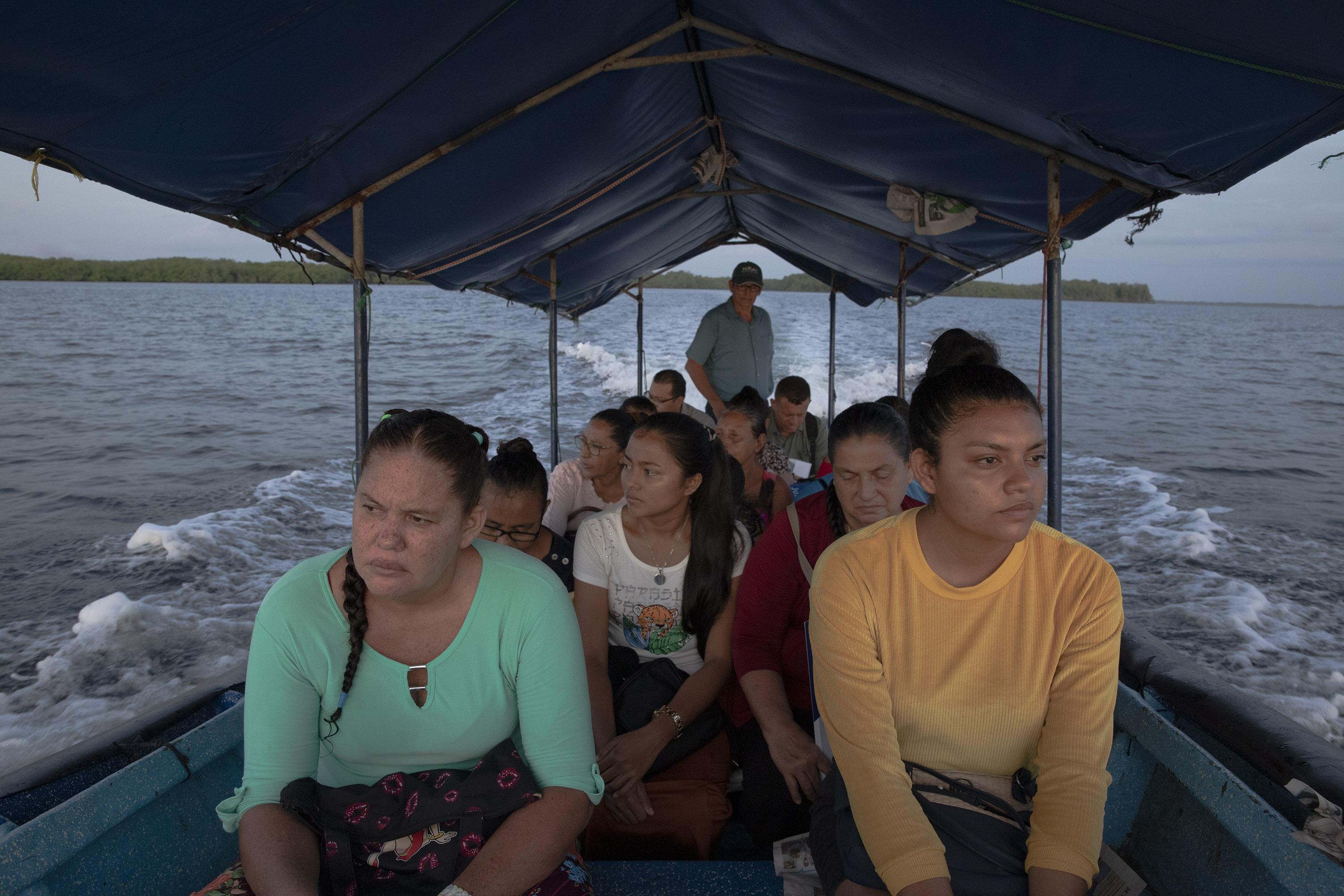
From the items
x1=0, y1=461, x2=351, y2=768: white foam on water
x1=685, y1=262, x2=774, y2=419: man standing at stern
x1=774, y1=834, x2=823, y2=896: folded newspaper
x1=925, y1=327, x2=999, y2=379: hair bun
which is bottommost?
x1=0, y1=461, x2=351, y2=768: white foam on water

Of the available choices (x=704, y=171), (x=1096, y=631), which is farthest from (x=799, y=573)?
(x=704, y=171)

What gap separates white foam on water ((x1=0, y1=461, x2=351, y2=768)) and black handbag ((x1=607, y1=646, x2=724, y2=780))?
2.06 m

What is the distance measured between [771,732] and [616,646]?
2.05ft

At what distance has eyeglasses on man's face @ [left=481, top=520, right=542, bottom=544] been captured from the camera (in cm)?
293

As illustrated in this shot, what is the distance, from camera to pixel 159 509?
9.54m

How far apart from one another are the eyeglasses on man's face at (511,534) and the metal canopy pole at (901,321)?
4198mm

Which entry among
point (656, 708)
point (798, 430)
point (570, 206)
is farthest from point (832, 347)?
point (656, 708)

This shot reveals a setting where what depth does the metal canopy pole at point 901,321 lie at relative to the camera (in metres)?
6.48

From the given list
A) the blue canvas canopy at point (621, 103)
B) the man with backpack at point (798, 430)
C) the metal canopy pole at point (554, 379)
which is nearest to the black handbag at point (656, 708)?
the blue canvas canopy at point (621, 103)

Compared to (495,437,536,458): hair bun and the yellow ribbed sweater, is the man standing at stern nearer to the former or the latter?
(495,437,536,458): hair bun

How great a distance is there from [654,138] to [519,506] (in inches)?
105

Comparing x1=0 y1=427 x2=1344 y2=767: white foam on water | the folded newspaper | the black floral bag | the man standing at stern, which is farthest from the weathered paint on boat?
the man standing at stern

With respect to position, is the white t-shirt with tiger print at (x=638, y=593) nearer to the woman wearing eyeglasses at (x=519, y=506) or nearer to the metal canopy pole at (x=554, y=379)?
the woman wearing eyeglasses at (x=519, y=506)

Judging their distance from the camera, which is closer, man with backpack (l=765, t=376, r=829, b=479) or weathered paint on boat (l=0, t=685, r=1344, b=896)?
weathered paint on boat (l=0, t=685, r=1344, b=896)
